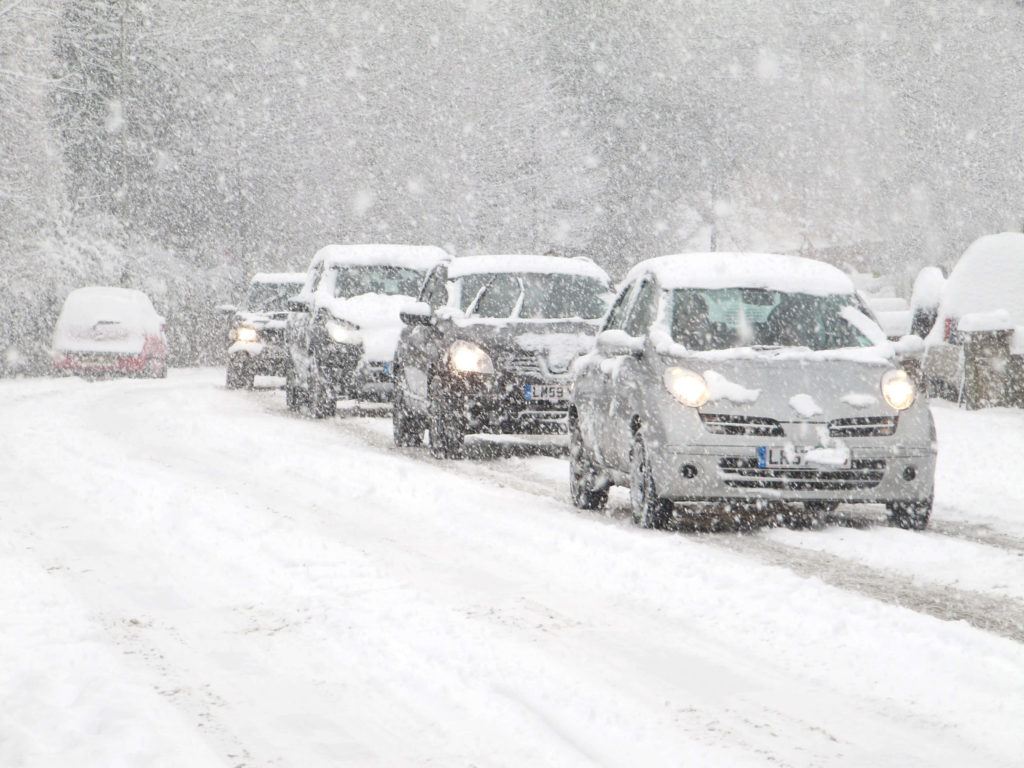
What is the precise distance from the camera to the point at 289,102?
42031 millimetres

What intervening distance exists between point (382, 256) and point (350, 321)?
154 centimetres

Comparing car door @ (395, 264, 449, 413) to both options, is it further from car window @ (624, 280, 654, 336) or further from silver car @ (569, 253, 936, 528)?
silver car @ (569, 253, 936, 528)

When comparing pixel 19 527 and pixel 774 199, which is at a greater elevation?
pixel 774 199

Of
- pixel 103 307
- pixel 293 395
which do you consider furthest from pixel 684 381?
pixel 103 307

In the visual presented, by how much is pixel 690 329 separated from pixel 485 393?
3956 millimetres

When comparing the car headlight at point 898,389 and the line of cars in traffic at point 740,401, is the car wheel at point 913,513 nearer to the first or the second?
the line of cars in traffic at point 740,401

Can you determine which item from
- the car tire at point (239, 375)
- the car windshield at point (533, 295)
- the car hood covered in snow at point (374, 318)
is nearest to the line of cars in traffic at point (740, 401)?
the car windshield at point (533, 295)

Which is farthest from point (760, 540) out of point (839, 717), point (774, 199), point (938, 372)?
point (774, 199)

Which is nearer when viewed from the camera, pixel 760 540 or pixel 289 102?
pixel 760 540

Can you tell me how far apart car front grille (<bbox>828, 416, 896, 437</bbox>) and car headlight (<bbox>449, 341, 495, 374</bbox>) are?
15.9 feet

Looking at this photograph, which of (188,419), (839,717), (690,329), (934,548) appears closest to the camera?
(839,717)

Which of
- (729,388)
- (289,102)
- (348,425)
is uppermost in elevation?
(289,102)

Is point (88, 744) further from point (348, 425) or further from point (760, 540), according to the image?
point (348, 425)

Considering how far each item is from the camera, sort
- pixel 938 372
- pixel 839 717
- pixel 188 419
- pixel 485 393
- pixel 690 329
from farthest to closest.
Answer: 1. pixel 938 372
2. pixel 188 419
3. pixel 485 393
4. pixel 690 329
5. pixel 839 717
